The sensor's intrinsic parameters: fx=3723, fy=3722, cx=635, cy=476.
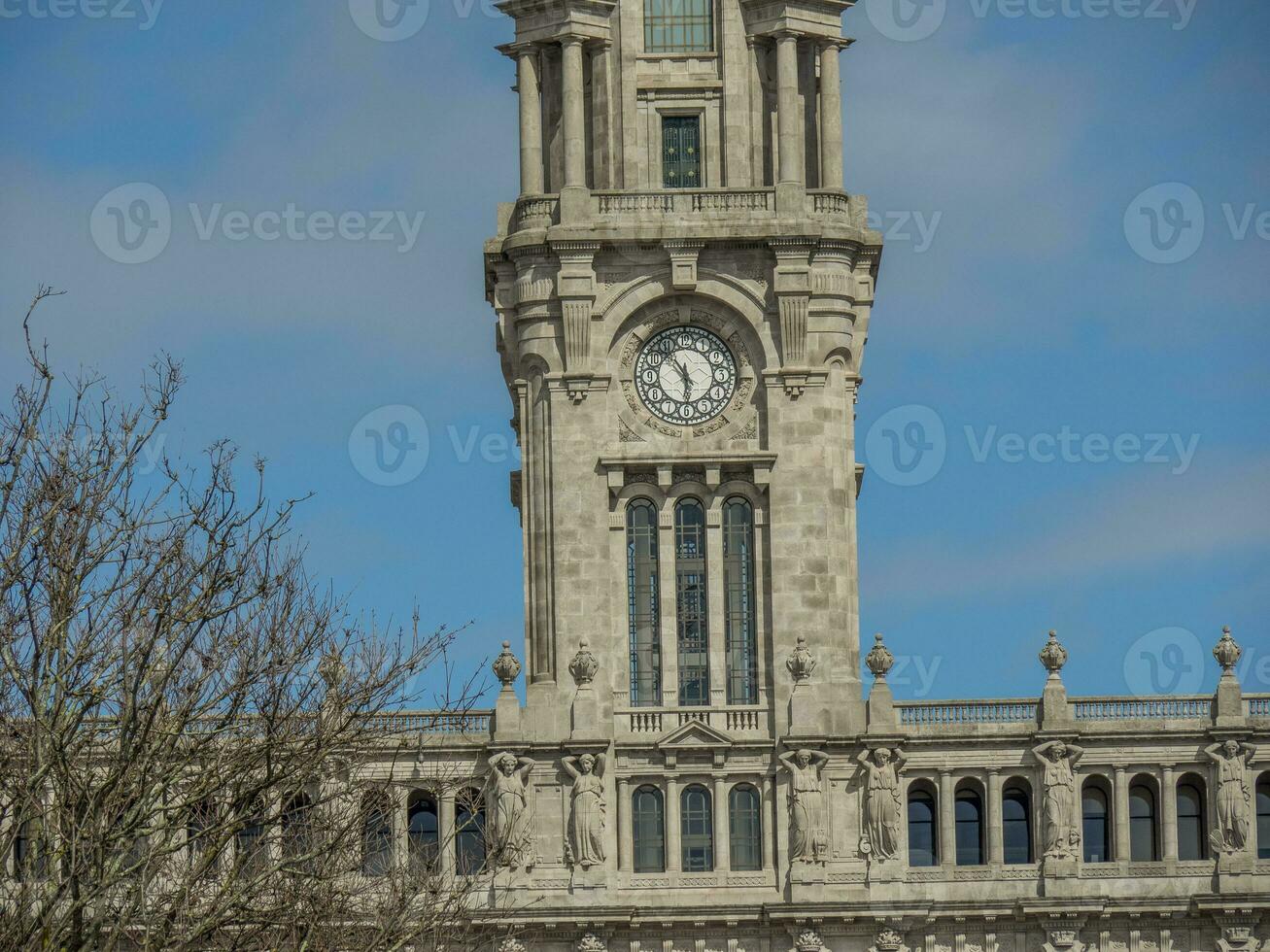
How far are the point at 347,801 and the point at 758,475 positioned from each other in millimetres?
29593

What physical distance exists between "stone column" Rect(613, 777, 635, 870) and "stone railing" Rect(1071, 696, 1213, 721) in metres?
12.4

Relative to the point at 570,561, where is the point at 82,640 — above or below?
below

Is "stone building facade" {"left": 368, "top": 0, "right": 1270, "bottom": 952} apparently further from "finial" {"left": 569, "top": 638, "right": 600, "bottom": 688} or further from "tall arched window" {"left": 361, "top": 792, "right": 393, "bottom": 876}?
"tall arched window" {"left": 361, "top": 792, "right": 393, "bottom": 876}

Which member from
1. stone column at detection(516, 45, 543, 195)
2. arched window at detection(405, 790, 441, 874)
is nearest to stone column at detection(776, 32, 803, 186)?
stone column at detection(516, 45, 543, 195)

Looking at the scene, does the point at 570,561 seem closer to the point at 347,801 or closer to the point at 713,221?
the point at 713,221

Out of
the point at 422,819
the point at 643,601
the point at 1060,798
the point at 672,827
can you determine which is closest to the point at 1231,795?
the point at 1060,798

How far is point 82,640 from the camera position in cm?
6397

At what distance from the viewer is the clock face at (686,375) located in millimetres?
104500

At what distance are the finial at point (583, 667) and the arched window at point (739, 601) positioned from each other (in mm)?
4140

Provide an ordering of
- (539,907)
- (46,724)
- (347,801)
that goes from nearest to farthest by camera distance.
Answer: (46,724)
(347,801)
(539,907)

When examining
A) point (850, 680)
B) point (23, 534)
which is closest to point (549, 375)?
point (850, 680)

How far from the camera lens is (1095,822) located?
336ft

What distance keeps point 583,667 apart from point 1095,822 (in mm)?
14761

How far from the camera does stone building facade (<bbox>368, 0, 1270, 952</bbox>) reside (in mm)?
100625
